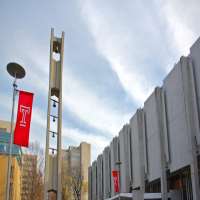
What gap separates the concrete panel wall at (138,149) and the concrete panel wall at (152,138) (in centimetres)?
262

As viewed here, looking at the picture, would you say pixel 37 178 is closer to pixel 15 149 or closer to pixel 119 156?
pixel 15 149

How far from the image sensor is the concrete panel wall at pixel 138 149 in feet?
170

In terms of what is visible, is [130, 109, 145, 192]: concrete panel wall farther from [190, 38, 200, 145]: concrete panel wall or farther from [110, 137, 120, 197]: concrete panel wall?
[190, 38, 200, 145]: concrete panel wall

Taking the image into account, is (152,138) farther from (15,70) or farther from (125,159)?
(15,70)

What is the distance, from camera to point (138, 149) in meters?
53.3

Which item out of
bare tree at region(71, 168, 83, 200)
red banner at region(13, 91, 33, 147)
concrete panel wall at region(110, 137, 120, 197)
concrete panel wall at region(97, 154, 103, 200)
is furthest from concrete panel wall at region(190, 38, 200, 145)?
bare tree at region(71, 168, 83, 200)

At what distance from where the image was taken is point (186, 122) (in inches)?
1426

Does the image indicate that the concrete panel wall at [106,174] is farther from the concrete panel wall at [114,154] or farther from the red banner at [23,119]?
the red banner at [23,119]

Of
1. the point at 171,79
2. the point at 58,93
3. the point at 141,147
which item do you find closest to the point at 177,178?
the point at 141,147

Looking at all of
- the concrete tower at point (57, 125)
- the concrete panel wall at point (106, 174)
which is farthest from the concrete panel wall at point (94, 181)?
the concrete tower at point (57, 125)

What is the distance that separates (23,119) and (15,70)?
2.59m

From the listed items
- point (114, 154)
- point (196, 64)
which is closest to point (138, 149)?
point (114, 154)

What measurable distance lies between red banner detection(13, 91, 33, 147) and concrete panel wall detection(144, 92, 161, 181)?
26.7 metres

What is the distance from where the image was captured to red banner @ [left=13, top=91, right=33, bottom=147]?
63.7 feet
